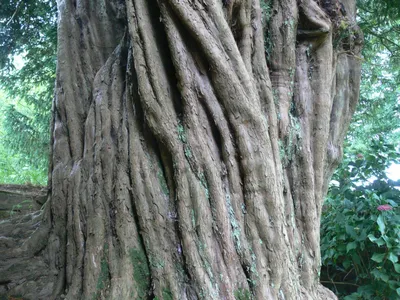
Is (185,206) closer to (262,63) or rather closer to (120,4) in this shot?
(262,63)

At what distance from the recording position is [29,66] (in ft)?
20.3

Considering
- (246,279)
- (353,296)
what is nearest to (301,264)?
(246,279)

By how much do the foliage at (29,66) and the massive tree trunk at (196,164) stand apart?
3.15 m

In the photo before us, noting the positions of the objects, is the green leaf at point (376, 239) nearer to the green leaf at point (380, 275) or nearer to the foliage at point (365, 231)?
the foliage at point (365, 231)

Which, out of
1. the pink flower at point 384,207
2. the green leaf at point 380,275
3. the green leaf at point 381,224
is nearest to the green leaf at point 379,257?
the green leaf at point 380,275

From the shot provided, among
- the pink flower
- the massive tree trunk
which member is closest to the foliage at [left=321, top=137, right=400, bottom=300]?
the pink flower

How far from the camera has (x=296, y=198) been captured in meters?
2.72

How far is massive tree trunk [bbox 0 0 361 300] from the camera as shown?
7.16 feet

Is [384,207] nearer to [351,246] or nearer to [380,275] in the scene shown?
[351,246]

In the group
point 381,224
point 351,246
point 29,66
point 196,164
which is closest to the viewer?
point 196,164

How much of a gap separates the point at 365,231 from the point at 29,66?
5.15m

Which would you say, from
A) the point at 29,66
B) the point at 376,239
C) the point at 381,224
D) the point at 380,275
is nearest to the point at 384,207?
the point at 381,224

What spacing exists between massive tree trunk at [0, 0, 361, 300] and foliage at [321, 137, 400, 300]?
2.75 feet

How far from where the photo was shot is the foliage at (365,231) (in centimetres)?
338
